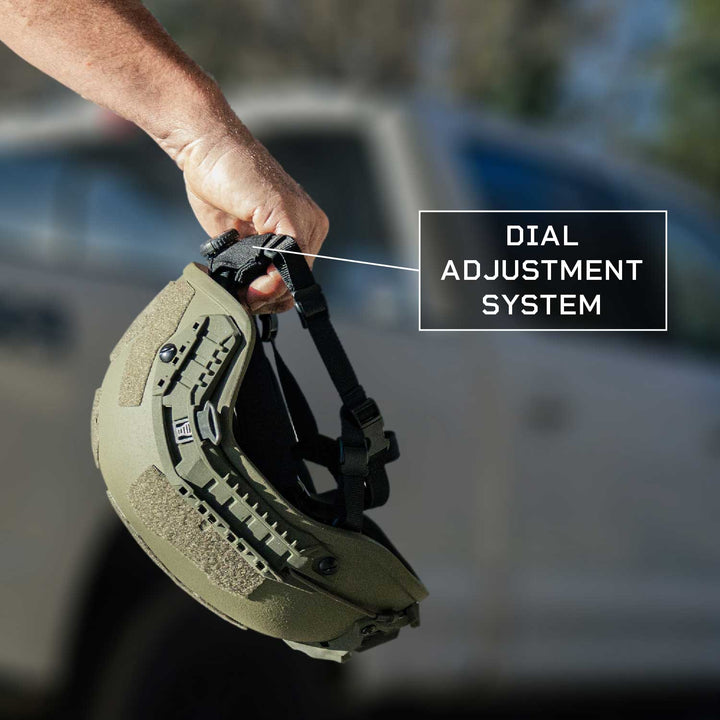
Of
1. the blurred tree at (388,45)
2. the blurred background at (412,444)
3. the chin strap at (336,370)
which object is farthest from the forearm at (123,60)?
the blurred tree at (388,45)

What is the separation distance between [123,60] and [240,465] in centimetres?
39

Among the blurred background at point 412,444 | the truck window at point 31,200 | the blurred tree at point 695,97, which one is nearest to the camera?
the blurred background at point 412,444

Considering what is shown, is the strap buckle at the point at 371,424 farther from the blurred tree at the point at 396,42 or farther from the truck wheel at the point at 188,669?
the blurred tree at the point at 396,42

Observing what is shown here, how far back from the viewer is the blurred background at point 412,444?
2482 millimetres

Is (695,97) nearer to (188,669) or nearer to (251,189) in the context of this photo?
(188,669)

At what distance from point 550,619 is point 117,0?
1.94m

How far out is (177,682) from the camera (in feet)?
8.29

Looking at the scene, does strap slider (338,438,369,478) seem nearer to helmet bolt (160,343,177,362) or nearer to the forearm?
helmet bolt (160,343,177,362)

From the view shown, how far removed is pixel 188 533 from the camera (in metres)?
1.08

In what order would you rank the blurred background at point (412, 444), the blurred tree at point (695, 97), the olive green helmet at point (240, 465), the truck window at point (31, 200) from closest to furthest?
the olive green helmet at point (240, 465)
the blurred background at point (412, 444)
the truck window at point (31, 200)
the blurred tree at point (695, 97)

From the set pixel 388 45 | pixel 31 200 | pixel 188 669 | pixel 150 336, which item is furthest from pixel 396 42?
pixel 150 336

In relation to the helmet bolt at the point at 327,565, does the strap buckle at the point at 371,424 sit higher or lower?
higher

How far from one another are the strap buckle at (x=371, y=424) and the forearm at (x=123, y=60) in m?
0.28

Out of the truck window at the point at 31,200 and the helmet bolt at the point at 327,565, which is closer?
the helmet bolt at the point at 327,565
